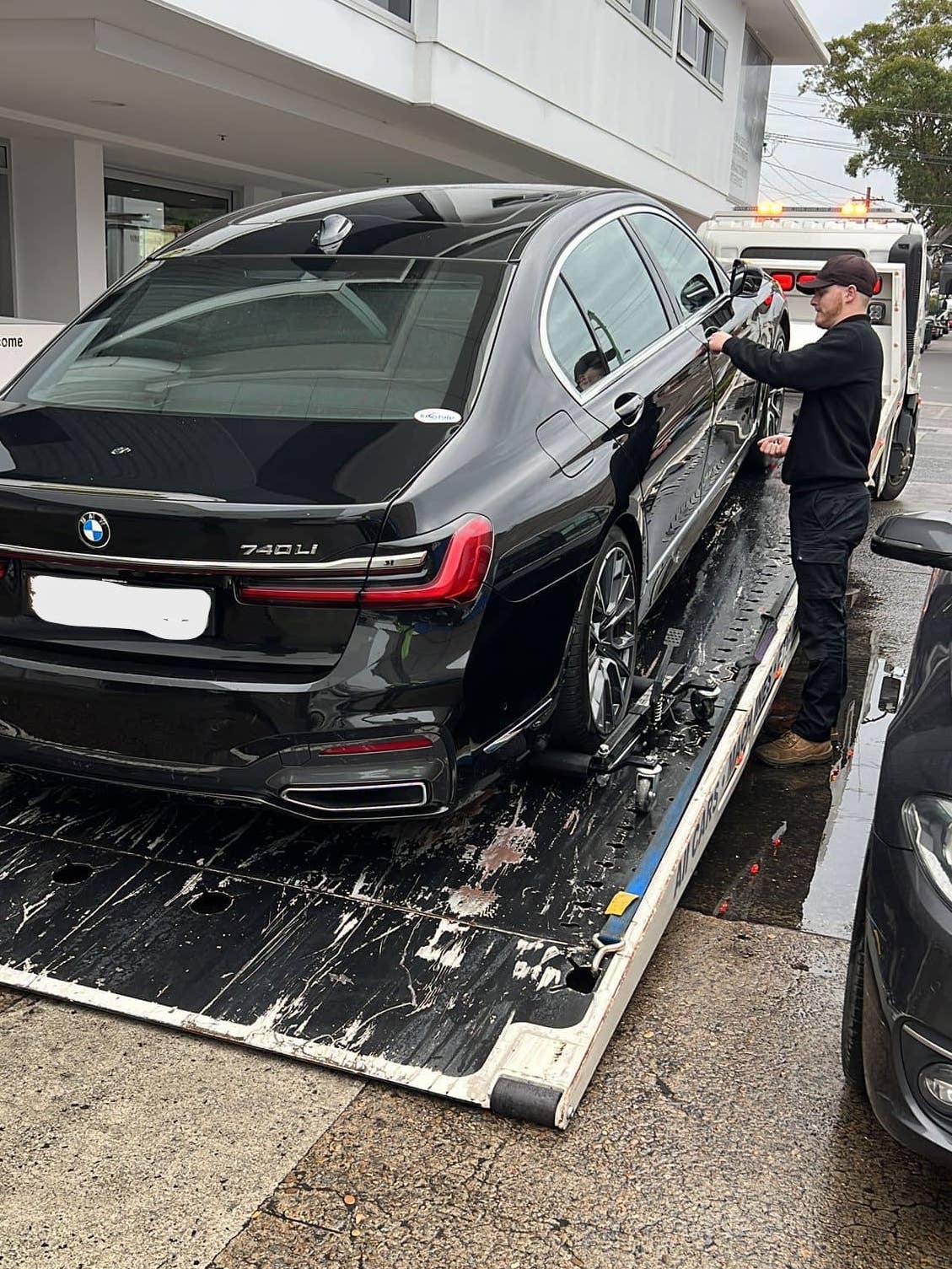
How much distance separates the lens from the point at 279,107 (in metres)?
10.3

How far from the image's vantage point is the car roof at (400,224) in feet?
12.1

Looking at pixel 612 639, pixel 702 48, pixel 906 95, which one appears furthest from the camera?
pixel 906 95

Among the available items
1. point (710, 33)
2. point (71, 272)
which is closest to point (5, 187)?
point (71, 272)

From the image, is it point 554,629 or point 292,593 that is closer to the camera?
point 292,593

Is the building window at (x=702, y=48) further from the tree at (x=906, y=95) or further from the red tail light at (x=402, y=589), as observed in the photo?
the tree at (x=906, y=95)

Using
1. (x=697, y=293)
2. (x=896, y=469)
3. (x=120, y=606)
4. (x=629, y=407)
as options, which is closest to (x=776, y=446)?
(x=697, y=293)

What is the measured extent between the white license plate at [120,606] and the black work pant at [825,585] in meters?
2.52

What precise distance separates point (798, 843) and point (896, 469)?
608 cm

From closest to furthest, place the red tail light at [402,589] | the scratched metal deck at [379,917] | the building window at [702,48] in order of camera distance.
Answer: the scratched metal deck at [379,917], the red tail light at [402,589], the building window at [702,48]

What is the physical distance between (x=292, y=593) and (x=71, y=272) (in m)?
11.0

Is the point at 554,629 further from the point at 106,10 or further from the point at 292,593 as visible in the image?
the point at 106,10

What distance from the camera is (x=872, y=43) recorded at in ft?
167

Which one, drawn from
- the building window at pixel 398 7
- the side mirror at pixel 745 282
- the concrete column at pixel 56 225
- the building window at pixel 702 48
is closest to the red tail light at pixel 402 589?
the side mirror at pixel 745 282

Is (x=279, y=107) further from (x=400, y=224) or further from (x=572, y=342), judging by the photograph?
(x=572, y=342)
